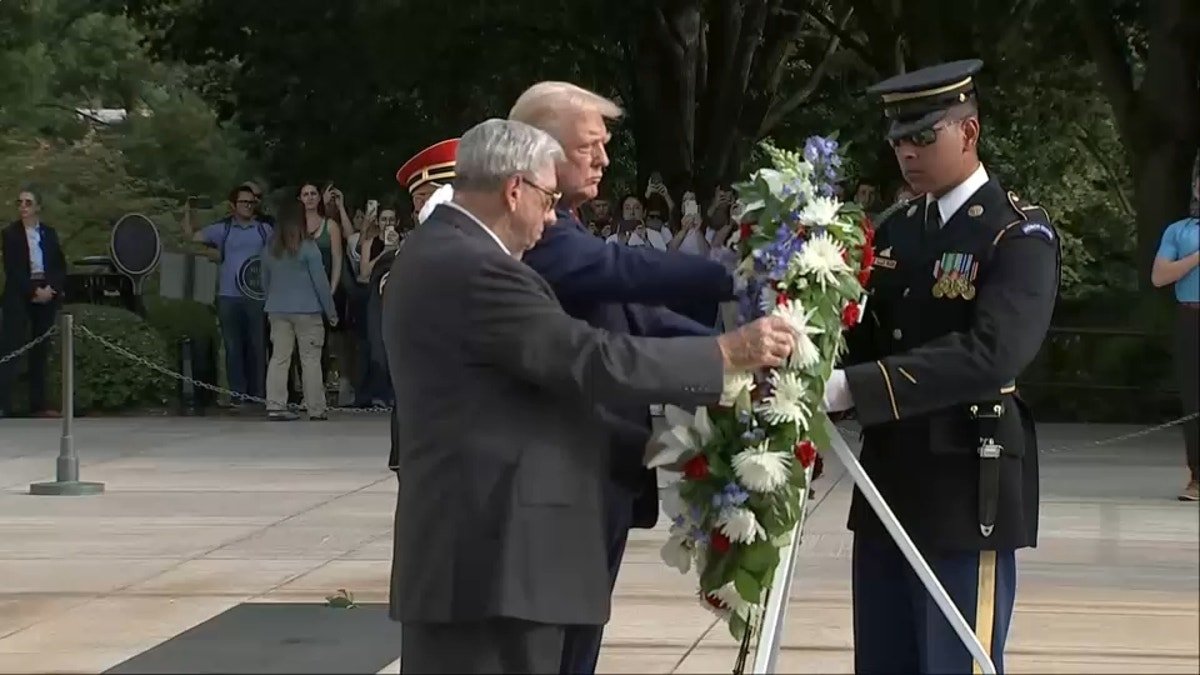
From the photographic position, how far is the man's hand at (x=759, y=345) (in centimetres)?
438

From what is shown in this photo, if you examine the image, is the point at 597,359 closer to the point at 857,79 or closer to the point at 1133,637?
the point at 1133,637

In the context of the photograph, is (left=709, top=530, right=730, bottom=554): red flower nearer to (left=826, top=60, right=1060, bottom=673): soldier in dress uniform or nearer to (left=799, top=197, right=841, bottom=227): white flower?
(left=826, top=60, right=1060, bottom=673): soldier in dress uniform

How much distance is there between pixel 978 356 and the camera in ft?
15.1

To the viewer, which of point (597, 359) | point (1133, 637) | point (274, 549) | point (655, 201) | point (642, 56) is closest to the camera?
point (597, 359)

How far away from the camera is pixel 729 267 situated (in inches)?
189

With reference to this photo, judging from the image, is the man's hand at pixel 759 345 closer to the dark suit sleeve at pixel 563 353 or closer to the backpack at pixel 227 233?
the dark suit sleeve at pixel 563 353

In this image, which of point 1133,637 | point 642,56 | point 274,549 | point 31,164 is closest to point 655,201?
point 642,56

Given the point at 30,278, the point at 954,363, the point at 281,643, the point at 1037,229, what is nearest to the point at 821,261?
the point at 954,363

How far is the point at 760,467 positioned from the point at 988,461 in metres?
0.62

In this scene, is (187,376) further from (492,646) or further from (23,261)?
(492,646)

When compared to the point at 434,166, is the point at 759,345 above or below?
below

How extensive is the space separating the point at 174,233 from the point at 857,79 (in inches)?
434

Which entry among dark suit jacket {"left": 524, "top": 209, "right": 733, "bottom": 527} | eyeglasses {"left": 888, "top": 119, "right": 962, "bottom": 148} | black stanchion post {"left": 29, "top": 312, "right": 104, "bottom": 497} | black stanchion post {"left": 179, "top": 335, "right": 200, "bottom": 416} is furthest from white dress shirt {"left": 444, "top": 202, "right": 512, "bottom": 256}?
black stanchion post {"left": 179, "top": 335, "right": 200, "bottom": 416}

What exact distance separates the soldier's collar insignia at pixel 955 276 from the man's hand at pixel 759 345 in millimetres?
547
